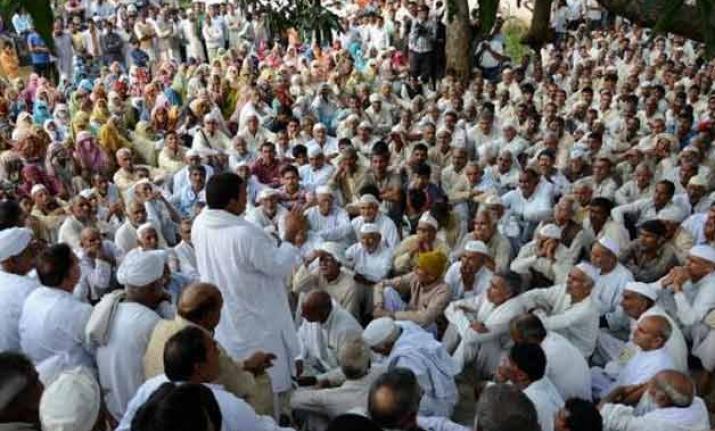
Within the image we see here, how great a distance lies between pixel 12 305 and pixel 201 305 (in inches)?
41.7

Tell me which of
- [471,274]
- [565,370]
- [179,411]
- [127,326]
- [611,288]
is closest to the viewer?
[179,411]

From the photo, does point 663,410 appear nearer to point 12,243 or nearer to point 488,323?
point 488,323

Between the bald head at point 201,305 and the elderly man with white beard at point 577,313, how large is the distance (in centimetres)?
209

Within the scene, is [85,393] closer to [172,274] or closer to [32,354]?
[32,354]

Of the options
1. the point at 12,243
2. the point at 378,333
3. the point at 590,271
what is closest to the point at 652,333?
the point at 590,271

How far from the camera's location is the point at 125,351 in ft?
10.7

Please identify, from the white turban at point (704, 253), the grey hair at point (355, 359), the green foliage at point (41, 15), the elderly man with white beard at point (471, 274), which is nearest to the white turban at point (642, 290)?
the white turban at point (704, 253)

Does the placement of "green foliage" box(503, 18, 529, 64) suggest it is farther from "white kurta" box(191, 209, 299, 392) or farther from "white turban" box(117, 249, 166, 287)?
"white turban" box(117, 249, 166, 287)

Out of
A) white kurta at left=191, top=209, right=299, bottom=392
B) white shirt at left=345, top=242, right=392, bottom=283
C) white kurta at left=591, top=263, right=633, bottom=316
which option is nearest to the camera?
white kurta at left=191, top=209, right=299, bottom=392

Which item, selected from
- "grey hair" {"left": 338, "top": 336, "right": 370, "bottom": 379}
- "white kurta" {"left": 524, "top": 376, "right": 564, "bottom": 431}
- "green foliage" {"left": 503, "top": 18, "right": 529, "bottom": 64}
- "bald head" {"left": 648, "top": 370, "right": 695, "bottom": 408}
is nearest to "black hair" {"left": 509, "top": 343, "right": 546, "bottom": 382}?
"white kurta" {"left": 524, "top": 376, "right": 564, "bottom": 431}

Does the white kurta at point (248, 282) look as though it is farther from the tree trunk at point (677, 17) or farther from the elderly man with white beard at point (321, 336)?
the tree trunk at point (677, 17)

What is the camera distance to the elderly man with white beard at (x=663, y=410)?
333cm

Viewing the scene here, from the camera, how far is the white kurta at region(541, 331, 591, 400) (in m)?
3.82

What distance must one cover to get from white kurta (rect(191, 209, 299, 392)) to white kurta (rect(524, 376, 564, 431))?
112 centimetres
